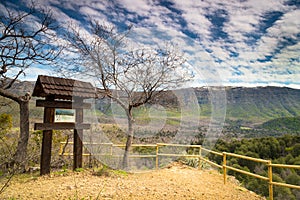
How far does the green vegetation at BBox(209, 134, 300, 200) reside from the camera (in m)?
27.6

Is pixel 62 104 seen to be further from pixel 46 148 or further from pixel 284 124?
pixel 284 124

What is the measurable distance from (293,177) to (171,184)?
33.1 meters

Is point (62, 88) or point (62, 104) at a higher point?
point (62, 88)

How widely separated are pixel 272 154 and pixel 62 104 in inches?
1657

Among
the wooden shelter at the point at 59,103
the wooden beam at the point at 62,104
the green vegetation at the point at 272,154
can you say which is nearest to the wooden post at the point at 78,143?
the wooden shelter at the point at 59,103

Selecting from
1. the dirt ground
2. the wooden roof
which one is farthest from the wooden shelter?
the dirt ground

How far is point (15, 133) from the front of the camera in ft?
25.5

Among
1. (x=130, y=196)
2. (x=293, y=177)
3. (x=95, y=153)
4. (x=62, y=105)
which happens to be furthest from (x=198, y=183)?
(x=293, y=177)

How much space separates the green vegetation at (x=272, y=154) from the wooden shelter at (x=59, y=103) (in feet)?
75.3

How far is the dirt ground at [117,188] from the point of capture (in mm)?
4270

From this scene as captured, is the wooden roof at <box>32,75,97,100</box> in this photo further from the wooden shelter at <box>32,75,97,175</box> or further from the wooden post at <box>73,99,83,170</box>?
the wooden post at <box>73,99,83,170</box>

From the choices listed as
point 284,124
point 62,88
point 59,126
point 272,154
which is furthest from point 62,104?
point 284,124

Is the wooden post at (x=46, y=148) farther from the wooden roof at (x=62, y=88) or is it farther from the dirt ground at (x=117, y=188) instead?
the wooden roof at (x=62, y=88)

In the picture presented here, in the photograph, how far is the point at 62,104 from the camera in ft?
20.5
